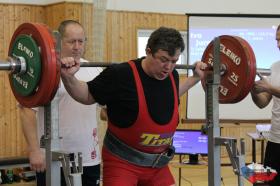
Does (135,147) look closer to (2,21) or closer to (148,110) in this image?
(148,110)

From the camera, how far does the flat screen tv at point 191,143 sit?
5.03 meters

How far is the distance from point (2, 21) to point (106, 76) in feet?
16.7

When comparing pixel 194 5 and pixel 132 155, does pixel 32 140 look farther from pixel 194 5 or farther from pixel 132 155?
pixel 194 5

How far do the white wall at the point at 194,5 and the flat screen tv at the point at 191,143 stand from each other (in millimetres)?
3129

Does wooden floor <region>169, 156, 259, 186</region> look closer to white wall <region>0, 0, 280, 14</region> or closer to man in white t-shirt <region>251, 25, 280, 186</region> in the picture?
man in white t-shirt <region>251, 25, 280, 186</region>

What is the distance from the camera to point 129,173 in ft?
8.09

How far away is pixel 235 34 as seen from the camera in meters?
6.54

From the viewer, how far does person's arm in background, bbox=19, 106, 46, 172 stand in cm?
270

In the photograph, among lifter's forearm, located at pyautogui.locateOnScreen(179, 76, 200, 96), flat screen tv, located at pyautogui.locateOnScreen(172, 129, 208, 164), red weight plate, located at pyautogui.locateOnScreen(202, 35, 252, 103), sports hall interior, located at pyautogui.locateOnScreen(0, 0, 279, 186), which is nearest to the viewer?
red weight plate, located at pyautogui.locateOnScreen(202, 35, 252, 103)

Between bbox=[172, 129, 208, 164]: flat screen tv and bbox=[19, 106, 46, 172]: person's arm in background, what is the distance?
2.41 metres

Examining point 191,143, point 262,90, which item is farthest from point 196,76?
point 191,143

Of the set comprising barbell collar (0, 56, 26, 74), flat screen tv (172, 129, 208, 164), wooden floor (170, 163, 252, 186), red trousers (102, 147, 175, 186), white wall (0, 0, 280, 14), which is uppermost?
white wall (0, 0, 280, 14)

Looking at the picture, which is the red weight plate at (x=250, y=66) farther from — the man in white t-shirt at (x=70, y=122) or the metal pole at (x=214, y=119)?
the man in white t-shirt at (x=70, y=122)

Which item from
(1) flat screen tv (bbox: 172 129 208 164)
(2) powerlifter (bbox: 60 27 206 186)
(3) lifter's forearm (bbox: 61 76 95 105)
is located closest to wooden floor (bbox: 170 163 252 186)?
(1) flat screen tv (bbox: 172 129 208 164)
